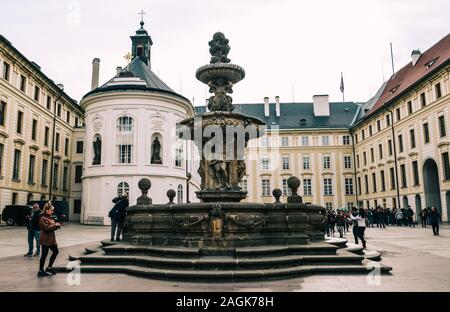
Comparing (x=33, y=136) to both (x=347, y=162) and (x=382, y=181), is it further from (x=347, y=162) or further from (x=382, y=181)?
(x=347, y=162)

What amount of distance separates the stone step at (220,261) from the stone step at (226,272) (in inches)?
6.2

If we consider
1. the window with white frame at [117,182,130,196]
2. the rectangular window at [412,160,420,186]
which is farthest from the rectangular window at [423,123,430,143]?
the window with white frame at [117,182,130,196]

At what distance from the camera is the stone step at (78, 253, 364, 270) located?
7.51 meters

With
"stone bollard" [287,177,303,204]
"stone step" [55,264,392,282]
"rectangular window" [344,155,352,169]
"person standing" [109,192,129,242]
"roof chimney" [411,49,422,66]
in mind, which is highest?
"roof chimney" [411,49,422,66]

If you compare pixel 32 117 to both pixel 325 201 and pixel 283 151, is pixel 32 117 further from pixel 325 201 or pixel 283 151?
pixel 325 201

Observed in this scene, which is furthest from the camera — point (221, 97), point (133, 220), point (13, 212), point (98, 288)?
point (13, 212)

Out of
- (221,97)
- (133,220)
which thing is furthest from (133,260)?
(221,97)

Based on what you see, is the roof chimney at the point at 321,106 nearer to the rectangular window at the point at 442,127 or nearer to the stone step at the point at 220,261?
the rectangular window at the point at 442,127

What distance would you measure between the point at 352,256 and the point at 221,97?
603 centimetres

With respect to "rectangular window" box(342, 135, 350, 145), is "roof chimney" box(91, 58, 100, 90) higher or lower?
higher

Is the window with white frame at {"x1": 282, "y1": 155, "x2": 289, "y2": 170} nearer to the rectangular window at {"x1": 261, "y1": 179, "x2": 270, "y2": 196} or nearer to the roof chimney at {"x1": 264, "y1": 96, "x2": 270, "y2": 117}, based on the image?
the rectangular window at {"x1": 261, "y1": 179, "x2": 270, "y2": 196}

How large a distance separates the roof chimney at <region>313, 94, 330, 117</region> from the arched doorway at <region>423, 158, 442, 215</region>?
88.7ft

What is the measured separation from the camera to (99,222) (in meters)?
32.5

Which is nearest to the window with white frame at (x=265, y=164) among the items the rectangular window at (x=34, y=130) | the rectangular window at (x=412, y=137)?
the rectangular window at (x=412, y=137)
